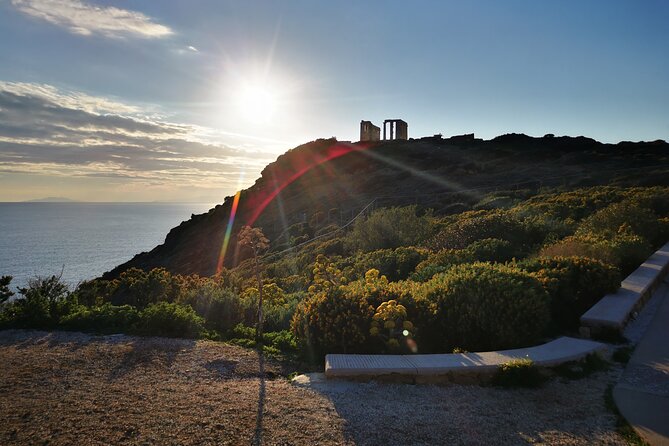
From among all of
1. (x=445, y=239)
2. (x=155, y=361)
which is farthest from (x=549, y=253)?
(x=155, y=361)

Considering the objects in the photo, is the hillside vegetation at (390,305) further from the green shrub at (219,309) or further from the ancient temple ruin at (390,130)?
the ancient temple ruin at (390,130)

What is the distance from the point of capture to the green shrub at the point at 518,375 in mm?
4816

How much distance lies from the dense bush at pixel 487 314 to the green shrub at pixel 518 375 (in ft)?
3.00

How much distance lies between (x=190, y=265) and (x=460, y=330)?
31883 mm

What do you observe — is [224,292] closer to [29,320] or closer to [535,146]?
[29,320]

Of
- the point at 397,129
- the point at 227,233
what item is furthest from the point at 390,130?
the point at 227,233

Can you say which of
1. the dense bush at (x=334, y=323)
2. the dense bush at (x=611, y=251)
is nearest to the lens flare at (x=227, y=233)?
the dense bush at (x=611, y=251)

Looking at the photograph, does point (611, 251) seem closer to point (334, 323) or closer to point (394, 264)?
point (394, 264)

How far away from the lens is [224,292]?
8508mm

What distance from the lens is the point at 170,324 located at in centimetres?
687

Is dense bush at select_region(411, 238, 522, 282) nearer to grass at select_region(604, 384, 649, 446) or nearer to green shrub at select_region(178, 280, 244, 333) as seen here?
green shrub at select_region(178, 280, 244, 333)

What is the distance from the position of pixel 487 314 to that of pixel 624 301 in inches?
105

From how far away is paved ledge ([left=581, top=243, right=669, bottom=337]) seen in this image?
6.23 meters

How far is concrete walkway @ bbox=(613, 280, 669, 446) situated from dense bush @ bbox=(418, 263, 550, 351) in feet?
3.78
